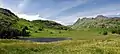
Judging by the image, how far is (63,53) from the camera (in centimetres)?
3059

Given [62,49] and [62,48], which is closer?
[62,49]

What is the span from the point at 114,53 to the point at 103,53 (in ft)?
4.56

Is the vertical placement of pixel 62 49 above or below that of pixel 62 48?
above

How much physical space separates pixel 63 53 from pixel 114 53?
6022 mm

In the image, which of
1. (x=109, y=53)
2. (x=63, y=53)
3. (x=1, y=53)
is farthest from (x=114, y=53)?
(x=1, y=53)

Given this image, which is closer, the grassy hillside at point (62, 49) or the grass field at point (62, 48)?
the grassy hillside at point (62, 49)

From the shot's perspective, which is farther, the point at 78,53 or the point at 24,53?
the point at 24,53

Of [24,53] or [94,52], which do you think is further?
[24,53]

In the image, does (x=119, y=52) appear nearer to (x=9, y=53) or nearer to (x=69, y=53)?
(x=69, y=53)

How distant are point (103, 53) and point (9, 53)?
11404 mm

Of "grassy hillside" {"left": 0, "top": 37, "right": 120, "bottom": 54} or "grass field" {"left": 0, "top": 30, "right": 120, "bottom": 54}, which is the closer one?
"grassy hillside" {"left": 0, "top": 37, "right": 120, "bottom": 54}

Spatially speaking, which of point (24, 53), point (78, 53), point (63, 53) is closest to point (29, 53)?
point (24, 53)

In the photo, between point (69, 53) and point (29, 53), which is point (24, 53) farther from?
point (69, 53)

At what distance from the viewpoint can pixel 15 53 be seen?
105 ft
